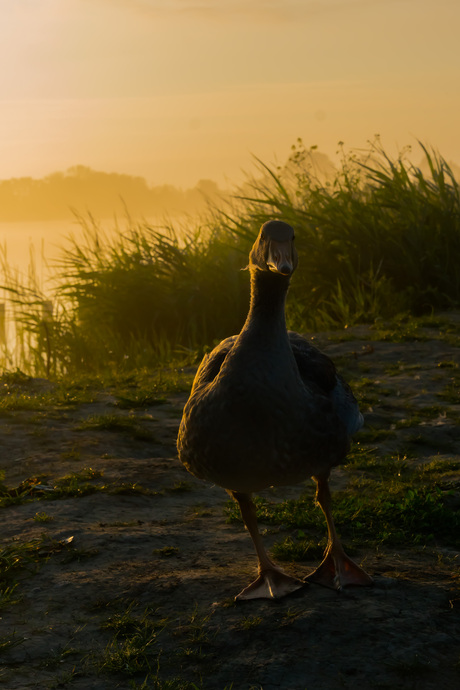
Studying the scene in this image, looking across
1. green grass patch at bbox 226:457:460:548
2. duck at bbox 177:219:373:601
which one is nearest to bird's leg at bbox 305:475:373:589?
duck at bbox 177:219:373:601

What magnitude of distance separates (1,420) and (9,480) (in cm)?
175

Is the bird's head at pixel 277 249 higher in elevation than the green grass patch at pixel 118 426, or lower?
higher

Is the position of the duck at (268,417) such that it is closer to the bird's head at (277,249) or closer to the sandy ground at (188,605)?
the bird's head at (277,249)

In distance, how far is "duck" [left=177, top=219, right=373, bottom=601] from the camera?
3.81 metres

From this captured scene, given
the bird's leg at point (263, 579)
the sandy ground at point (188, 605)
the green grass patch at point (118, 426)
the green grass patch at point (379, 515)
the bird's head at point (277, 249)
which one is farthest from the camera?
the green grass patch at point (118, 426)

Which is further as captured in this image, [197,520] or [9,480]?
[9,480]

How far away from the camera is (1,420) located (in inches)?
309

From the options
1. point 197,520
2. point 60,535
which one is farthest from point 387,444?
point 60,535

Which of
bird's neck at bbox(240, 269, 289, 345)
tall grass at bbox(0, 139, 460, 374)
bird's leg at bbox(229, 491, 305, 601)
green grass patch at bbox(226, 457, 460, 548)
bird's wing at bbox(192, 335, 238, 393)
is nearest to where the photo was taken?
bird's neck at bbox(240, 269, 289, 345)

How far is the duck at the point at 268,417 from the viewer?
3.81m

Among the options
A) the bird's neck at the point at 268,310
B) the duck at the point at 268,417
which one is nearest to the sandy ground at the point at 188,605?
the duck at the point at 268,417

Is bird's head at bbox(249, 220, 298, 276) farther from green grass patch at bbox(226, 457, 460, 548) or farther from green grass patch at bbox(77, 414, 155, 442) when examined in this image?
green grass patch at bbox(77, 414, 155, 442)

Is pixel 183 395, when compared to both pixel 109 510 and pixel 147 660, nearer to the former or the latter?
pixel 109 510

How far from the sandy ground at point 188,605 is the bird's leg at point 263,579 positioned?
7 cm
